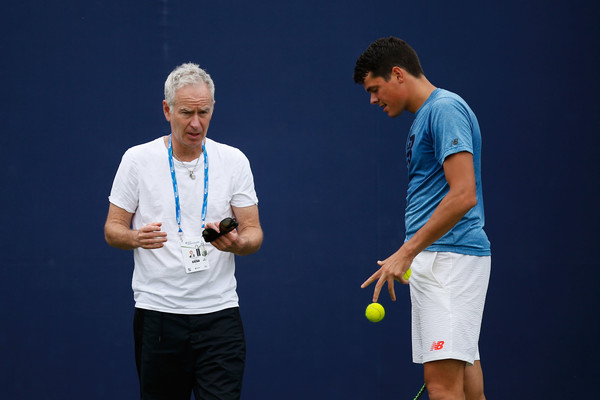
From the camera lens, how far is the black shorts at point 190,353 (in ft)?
8.30

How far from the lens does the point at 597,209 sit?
4.16 metres

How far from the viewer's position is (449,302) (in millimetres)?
2482

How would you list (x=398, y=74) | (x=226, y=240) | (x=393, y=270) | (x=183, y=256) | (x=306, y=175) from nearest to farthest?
(x=393, y=270), (x=226, y=240), (x=183, y=256), (x=398, y=74), (x=306, y=175)

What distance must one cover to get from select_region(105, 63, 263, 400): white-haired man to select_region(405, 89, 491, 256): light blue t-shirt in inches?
27.1

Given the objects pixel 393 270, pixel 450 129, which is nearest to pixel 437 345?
pixel 393 270

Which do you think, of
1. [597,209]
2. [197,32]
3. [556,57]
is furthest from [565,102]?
[197,32]

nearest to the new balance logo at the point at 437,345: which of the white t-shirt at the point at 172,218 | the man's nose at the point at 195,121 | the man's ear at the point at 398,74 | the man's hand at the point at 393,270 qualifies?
the man's hand at the point at 393,270

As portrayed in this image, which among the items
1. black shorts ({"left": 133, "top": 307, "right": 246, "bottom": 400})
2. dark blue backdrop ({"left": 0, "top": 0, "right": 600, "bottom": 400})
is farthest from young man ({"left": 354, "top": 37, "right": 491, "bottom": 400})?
dark blue backdrop ({"left": 0, "top": 0, "right": 600, "bottom": 400})

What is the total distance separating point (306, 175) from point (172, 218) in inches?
65.6

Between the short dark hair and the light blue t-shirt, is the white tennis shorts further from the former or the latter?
the short dark hair

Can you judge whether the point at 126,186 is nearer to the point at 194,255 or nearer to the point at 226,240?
the point at 194,255

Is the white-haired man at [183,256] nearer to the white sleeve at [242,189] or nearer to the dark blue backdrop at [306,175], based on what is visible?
the white sleeve at [242,189]

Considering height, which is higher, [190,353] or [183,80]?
[183,80]

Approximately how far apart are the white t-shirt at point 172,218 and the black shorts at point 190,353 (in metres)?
A: 0.05
